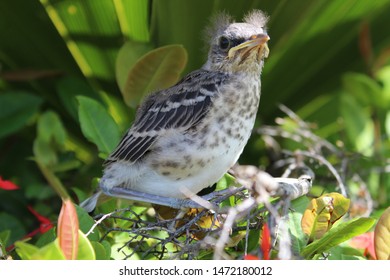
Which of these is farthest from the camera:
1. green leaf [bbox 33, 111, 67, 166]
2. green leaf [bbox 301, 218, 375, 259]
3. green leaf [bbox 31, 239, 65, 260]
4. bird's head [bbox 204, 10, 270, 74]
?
green leaf [bbox 33, 111, 67, 166]

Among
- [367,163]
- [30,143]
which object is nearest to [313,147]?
[367,163]

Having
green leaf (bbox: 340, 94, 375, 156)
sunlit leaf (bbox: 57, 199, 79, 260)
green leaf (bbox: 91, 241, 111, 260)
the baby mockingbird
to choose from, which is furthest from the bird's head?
sunlit leaf (bbox: 57, 199, 79, 260)

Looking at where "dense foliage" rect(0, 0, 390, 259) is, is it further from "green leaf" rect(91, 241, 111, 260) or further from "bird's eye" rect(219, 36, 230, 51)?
"green leaf" rect(91, 241, 111, 260)

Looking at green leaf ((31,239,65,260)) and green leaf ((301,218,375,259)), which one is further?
green leaf ((301,218,375,259))

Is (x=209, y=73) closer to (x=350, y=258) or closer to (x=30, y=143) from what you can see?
(x=350, y=258)

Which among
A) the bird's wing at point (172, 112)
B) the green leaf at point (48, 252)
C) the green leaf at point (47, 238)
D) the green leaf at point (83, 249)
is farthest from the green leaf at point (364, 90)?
the green leaf at point (48, 252)

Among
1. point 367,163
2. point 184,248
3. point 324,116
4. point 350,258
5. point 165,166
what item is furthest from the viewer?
point 324,116
